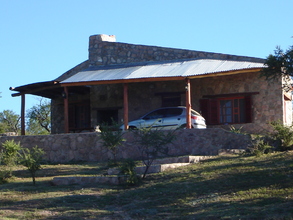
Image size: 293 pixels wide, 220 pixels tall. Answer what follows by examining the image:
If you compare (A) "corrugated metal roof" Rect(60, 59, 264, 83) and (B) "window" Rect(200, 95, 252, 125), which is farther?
(B) "window" Rect(200, 95, 252, 125)

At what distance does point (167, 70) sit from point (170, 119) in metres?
2.18

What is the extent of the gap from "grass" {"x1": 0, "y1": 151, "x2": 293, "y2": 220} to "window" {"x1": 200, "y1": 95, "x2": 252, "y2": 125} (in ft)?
25.0

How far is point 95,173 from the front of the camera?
48.0 feet

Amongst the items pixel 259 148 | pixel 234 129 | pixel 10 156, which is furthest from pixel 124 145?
pixel 259 148

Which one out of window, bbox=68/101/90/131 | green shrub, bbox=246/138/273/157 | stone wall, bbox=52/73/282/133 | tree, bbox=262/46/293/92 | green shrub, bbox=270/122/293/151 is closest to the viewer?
tree, bbox=262/46/293/92

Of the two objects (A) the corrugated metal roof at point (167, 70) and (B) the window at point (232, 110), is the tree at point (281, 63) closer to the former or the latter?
(A) the corrugated metal roof at point (167, 70)

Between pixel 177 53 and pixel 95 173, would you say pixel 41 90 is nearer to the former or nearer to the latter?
pixel 177 53

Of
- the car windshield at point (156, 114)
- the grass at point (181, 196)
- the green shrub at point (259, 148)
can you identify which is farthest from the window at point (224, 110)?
the grass at point (181, 196)

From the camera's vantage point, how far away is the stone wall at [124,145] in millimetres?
17266

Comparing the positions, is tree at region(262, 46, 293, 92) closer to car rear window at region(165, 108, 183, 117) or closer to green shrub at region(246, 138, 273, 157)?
green shrub at region(246, 138, 273, 157)

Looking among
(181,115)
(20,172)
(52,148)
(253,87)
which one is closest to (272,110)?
(253,87)

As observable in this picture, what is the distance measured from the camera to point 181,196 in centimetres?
1083

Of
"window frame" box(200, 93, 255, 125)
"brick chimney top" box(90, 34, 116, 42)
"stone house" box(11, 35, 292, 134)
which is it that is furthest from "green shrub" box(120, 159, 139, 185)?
"brick chimney top" box(90, 34, 116, 42)

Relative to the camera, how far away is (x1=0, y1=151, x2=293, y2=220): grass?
9570 mm
